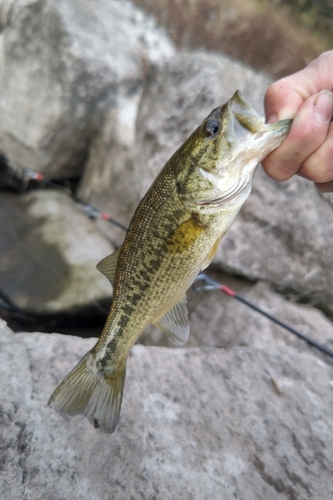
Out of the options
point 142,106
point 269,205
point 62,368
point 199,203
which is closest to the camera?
point 199,203

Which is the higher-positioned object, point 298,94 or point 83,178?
point 298,94

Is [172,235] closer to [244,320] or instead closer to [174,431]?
[174,431]

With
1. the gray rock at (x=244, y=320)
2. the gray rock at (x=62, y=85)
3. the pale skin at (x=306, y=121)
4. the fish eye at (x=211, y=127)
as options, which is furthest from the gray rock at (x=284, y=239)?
the gray rock at (x=62, y=85)

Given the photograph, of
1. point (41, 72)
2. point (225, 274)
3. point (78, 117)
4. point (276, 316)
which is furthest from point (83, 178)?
point (276, 316)

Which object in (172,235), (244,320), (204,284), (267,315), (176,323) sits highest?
(172,235)

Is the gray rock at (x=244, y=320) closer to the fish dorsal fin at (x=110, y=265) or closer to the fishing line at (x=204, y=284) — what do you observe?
the fishing line at (x=204, y=284)

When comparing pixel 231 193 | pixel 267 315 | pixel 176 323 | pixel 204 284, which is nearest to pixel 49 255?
pixel 204 284

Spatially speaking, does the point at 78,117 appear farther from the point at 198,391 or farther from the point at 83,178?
the point at 198,391
